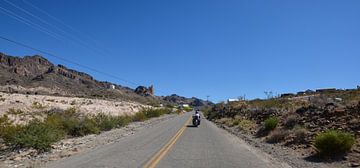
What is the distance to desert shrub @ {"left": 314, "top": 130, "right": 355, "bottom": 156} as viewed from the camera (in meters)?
16.5

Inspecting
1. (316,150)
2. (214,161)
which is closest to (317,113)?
(316,150)

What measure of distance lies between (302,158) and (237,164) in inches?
162

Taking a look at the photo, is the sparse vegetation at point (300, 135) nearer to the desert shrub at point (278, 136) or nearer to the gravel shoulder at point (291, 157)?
the gravel shoulder at point (291, 157)

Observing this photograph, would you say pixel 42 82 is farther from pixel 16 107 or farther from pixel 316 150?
pixel 316 150

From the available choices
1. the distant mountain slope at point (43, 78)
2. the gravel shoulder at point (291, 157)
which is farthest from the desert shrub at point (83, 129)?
the distant mountain slope at point (43, 78)

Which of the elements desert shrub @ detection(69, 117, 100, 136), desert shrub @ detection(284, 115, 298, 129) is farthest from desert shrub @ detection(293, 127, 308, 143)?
desert shrub @ detection(69, 117, 100, 136)

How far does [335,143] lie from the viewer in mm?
16547

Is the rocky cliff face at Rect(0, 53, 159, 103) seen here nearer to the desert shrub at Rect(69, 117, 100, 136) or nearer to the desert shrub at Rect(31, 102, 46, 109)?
the desert shrub at Rect(31, 102, 46, 109)

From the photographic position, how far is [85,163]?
47.8ft

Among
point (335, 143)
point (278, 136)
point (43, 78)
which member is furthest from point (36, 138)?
point (43, 78)

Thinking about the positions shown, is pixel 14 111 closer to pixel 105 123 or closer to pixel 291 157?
pixel 105 123

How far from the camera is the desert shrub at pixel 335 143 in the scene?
16.5 meters

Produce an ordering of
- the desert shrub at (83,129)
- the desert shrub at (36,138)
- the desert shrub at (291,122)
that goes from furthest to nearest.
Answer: the desert shrub at (83,129) < the desert shrub at (291,122) < the desert shrub at (36,138)

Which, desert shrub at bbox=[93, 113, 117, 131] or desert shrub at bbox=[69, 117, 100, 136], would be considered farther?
desert shrub at bbox=[93, 113, 117, 131]
